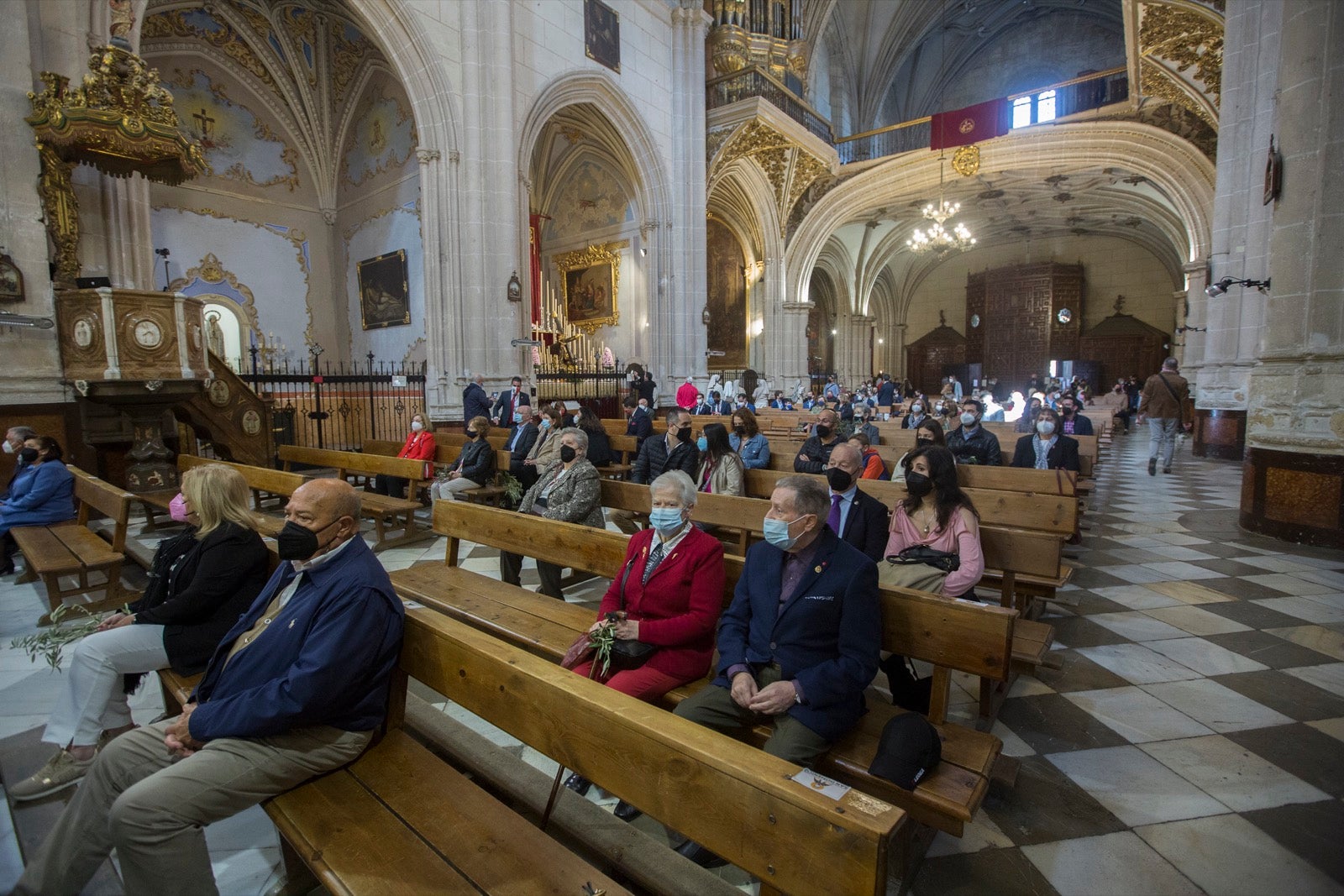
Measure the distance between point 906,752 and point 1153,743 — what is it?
1588 mm

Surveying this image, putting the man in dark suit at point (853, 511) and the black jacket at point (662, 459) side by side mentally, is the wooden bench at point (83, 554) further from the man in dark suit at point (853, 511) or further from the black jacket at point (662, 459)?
the man in dark suit at point (853, 511)

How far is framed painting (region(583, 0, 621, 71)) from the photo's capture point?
12.3 metres

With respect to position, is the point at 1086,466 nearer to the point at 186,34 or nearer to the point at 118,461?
the point at 118,461

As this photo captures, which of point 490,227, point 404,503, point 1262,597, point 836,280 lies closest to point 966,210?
point 836,280

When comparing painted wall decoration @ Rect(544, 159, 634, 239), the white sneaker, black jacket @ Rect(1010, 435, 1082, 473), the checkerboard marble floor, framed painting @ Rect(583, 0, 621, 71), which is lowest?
the checkerboard marble floor

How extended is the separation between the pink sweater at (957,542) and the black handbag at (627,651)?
1382mm

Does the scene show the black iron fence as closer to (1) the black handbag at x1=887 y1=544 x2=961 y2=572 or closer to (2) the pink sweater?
(2) the pink sweater

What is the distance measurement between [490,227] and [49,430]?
6.34 metres

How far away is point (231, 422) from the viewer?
29.0 feet

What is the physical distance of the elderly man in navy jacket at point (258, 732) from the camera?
1614 mm

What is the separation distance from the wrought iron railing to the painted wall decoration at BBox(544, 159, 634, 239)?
309 centimetres

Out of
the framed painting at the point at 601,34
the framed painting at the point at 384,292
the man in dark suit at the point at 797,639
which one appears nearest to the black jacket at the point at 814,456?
the man in dark suit at the point at 797,639

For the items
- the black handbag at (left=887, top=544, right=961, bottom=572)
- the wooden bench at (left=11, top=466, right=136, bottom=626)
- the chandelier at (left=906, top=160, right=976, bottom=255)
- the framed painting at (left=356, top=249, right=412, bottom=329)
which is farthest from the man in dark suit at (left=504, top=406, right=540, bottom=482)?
the chandelier at (left=906, top=160, right=976, bottom=255)

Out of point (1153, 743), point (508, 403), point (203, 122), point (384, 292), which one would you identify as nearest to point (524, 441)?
point (508, 403)
